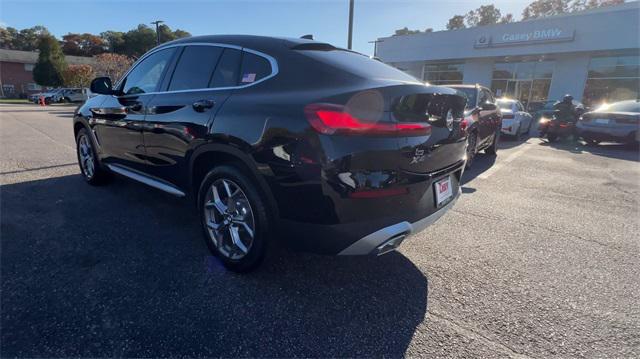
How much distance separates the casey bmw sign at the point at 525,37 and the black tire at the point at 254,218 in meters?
23.1

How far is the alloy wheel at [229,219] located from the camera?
2.55m

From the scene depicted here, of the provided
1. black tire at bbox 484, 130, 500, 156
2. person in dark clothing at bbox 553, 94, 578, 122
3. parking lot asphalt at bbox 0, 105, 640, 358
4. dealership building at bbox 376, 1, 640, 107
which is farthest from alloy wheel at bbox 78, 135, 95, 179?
dealership building at bbox 376, 1, 640, 107

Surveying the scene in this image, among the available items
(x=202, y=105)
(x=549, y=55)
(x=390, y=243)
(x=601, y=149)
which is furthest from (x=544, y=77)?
(x=202, y=105)

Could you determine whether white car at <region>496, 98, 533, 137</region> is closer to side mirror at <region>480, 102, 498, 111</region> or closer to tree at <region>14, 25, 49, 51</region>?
side mirror at <region>480, 102, 498, 111</region>

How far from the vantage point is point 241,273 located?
2.62 m

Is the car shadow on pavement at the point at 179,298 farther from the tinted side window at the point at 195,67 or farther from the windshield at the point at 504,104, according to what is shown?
the windshield at the point at 504,104

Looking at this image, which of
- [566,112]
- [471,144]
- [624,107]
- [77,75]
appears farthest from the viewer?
[77,75]

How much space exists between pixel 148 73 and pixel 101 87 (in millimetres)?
811

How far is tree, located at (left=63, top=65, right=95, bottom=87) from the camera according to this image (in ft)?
139

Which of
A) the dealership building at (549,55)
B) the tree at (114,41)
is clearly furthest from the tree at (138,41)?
the dealership building at (549,55)

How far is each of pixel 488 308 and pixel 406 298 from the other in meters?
0.54

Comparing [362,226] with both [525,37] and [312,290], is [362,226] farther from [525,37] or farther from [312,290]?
[525,37]

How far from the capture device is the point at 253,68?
2604mm

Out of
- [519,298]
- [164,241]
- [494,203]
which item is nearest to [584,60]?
[494,203]
